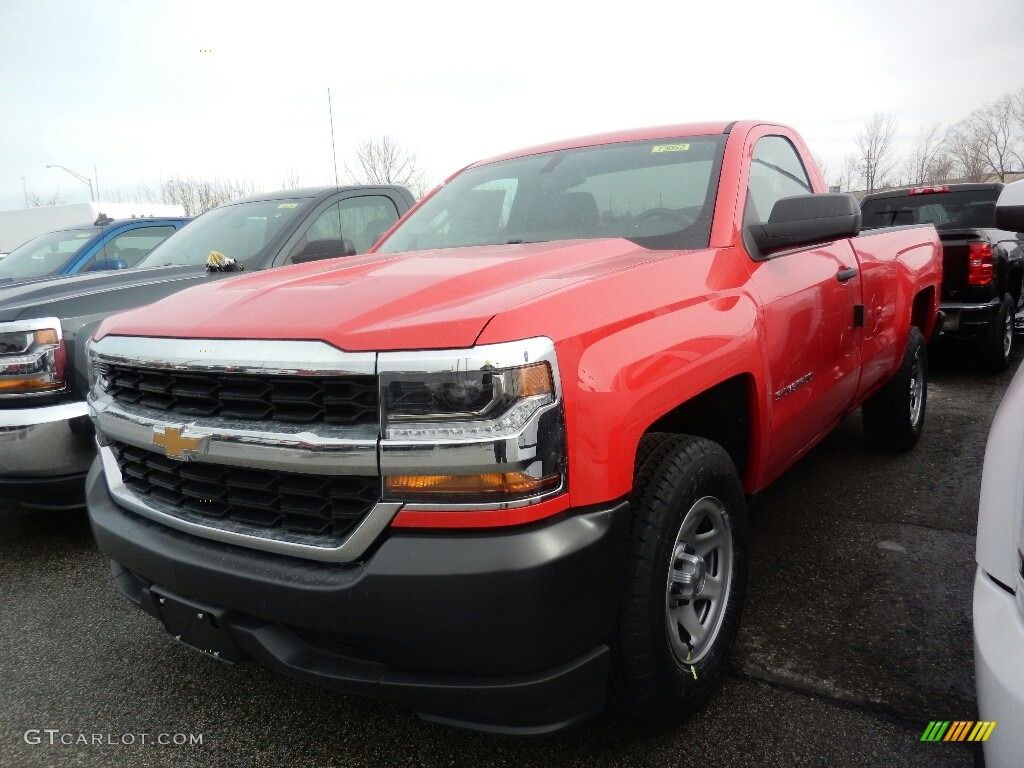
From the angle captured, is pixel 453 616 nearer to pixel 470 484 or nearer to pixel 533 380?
pixel 470 484

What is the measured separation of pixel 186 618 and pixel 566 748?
3.60 ft

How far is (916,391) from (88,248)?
22.5 ft

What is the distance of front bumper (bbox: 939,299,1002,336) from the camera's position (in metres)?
6.45

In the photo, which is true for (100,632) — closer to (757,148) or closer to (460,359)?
(460,359)

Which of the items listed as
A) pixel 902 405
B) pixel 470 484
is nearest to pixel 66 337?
pixel 470 484

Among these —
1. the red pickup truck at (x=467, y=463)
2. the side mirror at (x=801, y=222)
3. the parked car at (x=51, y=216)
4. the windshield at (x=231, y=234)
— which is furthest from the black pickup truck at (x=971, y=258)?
the parked car at (x=51, y=216)

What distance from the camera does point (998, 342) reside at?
6.79 m

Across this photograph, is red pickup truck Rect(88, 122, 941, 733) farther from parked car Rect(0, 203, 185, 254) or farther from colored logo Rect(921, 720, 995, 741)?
parked car Rect(0, 203, 185, 254)

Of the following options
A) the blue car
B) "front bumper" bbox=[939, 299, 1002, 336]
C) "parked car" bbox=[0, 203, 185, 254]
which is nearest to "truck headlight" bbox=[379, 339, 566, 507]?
the blue car

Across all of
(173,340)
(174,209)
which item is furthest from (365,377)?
(174,209)

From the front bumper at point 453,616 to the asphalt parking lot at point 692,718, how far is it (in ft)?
A: 1.74

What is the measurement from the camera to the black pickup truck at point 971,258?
6445mm

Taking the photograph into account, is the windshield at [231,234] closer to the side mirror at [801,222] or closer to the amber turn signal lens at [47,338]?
the amber turn signal lens at [47,338]

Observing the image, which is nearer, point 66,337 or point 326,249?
point 66,337
